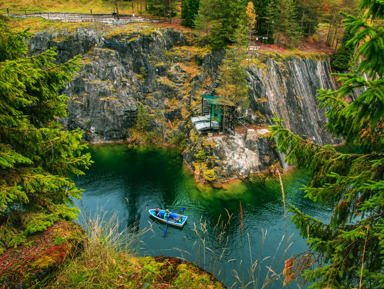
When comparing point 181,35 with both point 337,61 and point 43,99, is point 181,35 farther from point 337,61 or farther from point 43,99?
point 43,99

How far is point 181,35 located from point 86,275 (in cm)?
4702

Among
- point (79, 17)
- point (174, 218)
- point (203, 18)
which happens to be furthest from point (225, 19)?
point (174, 218)

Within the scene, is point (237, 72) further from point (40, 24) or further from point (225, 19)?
point (40, 24)

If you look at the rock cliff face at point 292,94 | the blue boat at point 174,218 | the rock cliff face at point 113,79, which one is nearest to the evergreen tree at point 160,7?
the rock cliff face at point 113,79

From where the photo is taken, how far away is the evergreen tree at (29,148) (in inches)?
236

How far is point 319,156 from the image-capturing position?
20.9ft

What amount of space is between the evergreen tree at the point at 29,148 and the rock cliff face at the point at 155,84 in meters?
29.1

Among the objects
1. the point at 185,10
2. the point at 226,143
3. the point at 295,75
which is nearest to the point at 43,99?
the point at 226,143

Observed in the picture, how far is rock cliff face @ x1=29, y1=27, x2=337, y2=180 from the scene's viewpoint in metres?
37.2

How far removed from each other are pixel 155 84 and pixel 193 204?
83.6ft

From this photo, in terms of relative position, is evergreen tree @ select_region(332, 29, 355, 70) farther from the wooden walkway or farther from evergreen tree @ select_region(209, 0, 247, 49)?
the wooden walkway

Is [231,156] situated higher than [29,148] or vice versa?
[29,148]

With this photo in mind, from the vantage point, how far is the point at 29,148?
7.32 m

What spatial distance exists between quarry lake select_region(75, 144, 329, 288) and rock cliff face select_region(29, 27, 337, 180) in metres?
8.18
